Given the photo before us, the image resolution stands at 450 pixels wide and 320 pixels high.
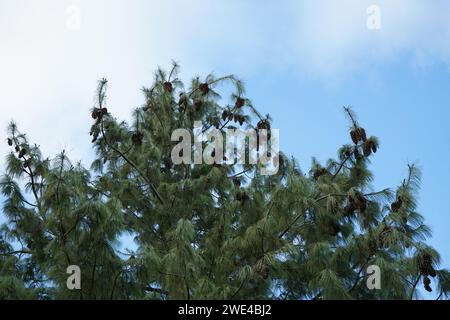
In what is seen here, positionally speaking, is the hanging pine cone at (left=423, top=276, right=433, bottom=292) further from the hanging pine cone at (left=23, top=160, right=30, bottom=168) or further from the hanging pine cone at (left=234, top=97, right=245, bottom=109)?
the hanging pine cone at (left=23, top=160, right=30, bottom=168)

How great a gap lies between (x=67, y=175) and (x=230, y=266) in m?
1.49

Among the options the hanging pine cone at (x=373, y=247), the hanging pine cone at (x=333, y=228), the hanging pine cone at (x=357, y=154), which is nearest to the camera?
the hanging pine cone at (x=373, y=247)

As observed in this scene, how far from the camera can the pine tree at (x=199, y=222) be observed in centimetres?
429

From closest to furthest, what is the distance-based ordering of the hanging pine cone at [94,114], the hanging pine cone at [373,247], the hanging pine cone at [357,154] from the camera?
the hanging pine cone at [373,247], the hanging pine cone at [94,114], the hanging pine cone at [357,154]

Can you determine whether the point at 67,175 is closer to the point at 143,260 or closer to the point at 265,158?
the point at 143,260

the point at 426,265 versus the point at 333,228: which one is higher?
the point at 333,228

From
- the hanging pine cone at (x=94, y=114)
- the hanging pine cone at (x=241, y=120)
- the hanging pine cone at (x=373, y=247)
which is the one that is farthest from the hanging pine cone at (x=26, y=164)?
the hanging pine cone at (x=373, y=247)

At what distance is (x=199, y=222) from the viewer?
6922 mm

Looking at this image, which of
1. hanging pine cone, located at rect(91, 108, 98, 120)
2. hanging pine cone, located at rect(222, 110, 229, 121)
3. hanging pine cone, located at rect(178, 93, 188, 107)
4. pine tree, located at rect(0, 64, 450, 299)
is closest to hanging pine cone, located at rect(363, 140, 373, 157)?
pine tree, located at rect(0, 64, 450, 299)

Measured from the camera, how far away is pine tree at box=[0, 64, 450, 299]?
4.29 meters

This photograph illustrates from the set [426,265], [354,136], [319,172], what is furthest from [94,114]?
[426,265]

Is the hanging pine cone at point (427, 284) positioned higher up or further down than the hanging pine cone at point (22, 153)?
further down

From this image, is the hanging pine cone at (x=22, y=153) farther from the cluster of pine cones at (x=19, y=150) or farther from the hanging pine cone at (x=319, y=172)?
the hanging pine cone at (x=319, y=172)

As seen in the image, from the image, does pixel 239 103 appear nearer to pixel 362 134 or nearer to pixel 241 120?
pixel 241 120
